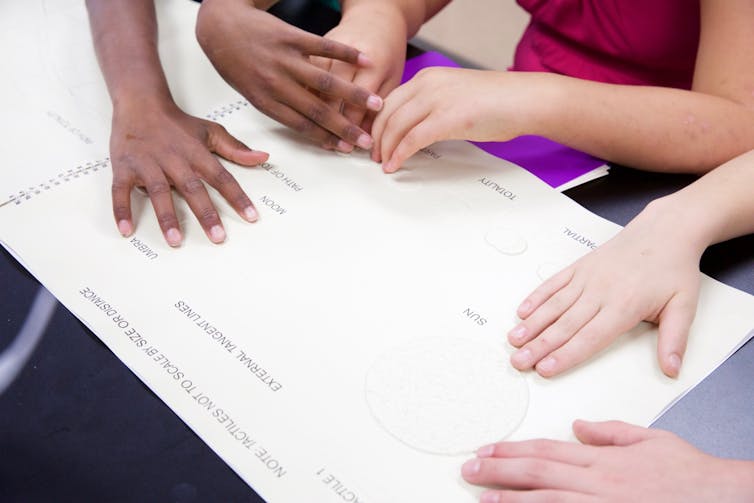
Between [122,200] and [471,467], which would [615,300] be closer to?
[471,467]

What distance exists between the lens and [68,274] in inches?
21.4

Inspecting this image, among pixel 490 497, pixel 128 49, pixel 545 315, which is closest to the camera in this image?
pixel 490 497

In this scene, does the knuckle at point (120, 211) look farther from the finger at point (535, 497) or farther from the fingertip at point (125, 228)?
the finger at point (535, 497)

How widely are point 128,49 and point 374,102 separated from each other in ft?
0.89

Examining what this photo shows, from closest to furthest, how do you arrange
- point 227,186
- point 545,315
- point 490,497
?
point 490,497 < point 545,315 < point 227,186

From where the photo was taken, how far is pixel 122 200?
594 millimetres

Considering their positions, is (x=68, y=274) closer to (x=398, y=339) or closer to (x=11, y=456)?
(x=11, y=456)

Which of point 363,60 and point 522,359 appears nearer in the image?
point 522,359

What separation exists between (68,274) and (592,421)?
39 cm

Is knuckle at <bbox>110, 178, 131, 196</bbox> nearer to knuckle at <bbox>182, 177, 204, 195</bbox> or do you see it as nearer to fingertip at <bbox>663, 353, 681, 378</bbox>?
knuckle at <bbox>182, 177, 204, 195</bbox>

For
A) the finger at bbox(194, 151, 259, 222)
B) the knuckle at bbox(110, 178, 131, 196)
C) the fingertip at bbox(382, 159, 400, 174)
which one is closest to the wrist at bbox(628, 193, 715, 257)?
the fingertip at bbox(382, 159, 400, 174)

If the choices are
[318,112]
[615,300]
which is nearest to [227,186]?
[318,112]

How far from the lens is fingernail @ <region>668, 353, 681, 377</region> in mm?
481

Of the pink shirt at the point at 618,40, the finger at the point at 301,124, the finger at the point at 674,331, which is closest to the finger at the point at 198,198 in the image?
the finger at the point at 301,124
